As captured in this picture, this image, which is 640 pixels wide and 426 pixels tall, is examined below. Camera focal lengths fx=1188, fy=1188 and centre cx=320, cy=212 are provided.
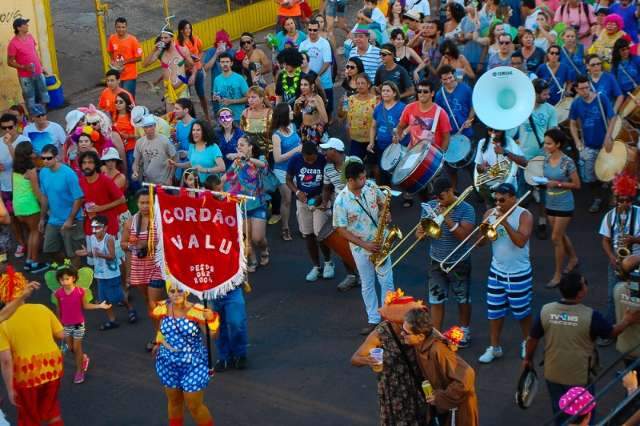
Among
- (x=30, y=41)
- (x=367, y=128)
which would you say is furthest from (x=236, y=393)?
(x=30, y=41)

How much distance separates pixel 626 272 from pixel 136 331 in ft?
16.7

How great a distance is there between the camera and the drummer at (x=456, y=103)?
1480 cm

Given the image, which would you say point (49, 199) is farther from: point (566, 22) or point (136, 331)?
point (566, 22)

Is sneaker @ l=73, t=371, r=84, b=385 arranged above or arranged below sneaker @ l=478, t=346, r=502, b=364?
below

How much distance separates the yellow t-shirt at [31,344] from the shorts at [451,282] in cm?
358

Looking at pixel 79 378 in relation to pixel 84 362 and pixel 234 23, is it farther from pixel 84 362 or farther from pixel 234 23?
pixel 234 23

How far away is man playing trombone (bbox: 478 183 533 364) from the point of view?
10625 mm

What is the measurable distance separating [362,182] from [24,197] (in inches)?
172

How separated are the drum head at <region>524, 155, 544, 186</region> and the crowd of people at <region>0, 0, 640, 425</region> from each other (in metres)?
0.04

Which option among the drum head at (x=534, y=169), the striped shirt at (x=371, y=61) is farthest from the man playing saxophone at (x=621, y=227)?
the striped shirt at (x=371, y=61)

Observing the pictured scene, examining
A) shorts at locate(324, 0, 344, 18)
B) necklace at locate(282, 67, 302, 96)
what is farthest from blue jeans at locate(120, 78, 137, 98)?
shorts at locate(324, 0, 344, 18)

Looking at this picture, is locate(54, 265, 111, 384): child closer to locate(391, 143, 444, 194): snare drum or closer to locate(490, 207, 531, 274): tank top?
locate(490, 207, 531, 274): tank top

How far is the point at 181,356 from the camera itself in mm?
9547

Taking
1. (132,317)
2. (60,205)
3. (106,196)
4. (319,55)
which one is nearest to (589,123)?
(319,55)
